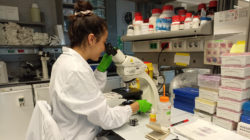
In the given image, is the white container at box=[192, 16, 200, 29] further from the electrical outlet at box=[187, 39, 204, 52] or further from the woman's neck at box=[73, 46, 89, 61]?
the woman's neck at box=[73, 46, 89, 61]

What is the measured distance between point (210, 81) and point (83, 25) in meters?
0.86

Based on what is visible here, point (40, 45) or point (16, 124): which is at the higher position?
point (40, 45)

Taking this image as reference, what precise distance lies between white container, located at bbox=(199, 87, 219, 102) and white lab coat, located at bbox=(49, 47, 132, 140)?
54 centimetres

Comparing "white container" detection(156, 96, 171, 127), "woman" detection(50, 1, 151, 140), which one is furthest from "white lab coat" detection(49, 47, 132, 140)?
"white container" detection(156, 96, 171, 127)

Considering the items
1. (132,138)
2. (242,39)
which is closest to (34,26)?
(132,138)

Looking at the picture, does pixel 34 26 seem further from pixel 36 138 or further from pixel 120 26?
Answer: pixel 36 138

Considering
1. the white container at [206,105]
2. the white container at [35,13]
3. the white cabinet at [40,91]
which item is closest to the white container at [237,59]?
the white container at [206,105]

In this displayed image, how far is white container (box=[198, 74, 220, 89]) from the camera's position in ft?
3.14

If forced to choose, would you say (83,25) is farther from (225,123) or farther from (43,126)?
(225,123)

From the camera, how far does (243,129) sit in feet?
2.73

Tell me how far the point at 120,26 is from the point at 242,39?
2863mm

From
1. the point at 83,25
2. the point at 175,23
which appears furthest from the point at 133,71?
the point at 175,23

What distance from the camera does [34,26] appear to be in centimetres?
284

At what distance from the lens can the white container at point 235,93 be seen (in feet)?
2.73
